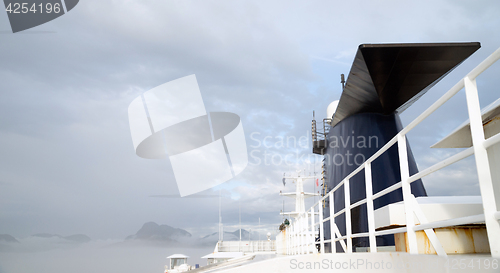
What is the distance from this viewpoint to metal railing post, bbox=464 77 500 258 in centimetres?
160

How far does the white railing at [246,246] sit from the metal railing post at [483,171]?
30.0m

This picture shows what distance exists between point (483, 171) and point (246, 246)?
99.4 ft

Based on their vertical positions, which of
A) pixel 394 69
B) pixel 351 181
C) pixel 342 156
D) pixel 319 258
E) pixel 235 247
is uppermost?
pixel 394 69

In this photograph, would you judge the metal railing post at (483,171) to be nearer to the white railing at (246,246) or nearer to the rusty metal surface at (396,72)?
the rusty metal surface at (396,72)

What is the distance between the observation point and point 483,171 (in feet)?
5.48

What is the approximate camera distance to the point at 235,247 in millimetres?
30719

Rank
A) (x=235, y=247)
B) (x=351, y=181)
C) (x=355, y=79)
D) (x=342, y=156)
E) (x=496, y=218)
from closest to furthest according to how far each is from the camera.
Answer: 1. (x=496, y=218)
2. (x=355, y=79)
3. (x=351, y=181)
4. (x=342, y=156)
5. (x=235, y=247)

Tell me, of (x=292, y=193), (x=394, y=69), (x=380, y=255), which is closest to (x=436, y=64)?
(x=394, y=69)

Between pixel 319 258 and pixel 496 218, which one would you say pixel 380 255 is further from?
pixel 496 218

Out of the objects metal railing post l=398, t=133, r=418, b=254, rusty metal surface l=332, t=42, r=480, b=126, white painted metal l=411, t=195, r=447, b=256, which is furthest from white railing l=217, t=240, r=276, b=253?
white painted metal l=411, t=195, r=447, b=256

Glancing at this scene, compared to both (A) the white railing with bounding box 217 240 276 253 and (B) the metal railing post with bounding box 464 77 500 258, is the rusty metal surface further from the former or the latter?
(A) the white railing with bounding box 217 240 276 253

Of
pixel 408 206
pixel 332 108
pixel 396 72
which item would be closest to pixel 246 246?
pixel 332 108

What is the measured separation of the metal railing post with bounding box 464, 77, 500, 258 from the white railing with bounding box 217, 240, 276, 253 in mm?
29982

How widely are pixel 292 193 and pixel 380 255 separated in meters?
22.8
